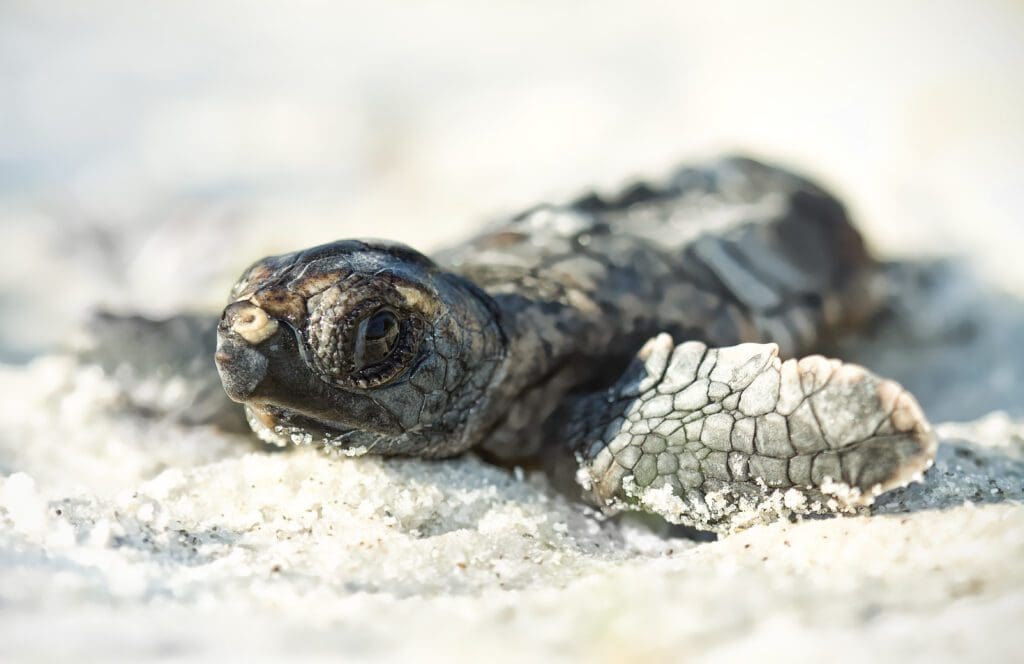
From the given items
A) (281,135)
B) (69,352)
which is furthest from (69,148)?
(69,352)

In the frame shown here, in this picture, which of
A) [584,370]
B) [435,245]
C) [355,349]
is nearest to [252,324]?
[355,349]

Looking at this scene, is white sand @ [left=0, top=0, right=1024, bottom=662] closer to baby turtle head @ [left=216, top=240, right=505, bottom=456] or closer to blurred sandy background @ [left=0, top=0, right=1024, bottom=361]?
blurred sandy background @ [left=0, top=0, right=1024, bottom=361]

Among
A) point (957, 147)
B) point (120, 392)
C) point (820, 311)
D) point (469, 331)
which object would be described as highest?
point (957, 147)

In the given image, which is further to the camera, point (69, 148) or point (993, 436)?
point (69, 148)

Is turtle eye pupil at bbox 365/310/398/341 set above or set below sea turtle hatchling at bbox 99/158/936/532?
above

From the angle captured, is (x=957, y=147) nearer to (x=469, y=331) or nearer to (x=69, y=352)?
(x=469, y=331)

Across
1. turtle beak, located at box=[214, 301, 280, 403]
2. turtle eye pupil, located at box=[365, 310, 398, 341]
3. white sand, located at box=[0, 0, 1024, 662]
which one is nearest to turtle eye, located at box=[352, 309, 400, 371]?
turtle eye pupil, located at box=[365, 310, 398, 341]

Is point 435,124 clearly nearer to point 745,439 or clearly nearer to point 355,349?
point 355,349

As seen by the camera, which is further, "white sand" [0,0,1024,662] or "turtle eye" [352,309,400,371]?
"turtle eye" [352,309,400,371]
